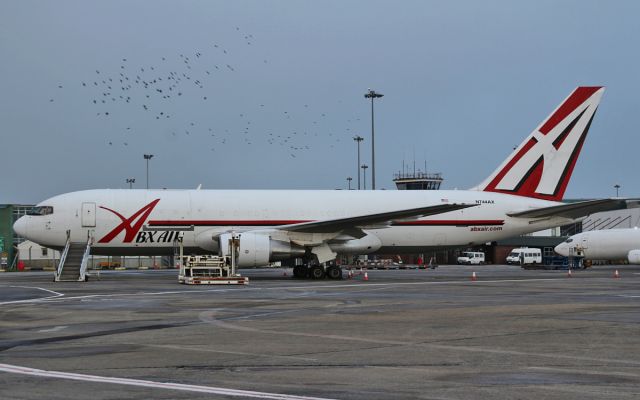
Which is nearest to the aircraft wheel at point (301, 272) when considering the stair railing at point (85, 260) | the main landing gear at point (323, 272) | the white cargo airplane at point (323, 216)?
the white cargo airplane at point (323, 216)

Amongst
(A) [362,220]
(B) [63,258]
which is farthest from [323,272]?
(B) [63,258]

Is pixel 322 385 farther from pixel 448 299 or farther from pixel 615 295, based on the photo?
pixel 615 295

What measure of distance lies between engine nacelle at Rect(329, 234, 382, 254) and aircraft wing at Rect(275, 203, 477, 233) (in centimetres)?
134

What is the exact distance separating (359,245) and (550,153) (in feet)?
38.5

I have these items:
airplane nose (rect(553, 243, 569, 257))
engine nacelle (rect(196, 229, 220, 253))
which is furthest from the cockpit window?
airplane nose (rect(553, 243, 569, 257))

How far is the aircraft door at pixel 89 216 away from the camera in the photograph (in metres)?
37.7

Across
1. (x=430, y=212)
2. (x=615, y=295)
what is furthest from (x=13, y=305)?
(x=430, y=212)

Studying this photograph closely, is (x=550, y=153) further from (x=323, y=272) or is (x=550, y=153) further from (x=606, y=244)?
(x=606, y=244)

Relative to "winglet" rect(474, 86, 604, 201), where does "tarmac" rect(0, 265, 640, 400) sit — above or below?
below

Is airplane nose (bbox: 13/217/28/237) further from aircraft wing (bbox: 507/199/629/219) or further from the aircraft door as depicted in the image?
aircraft wing (bbox: 507/199/629/219)

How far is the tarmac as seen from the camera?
27.3ft

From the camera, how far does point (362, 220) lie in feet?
120

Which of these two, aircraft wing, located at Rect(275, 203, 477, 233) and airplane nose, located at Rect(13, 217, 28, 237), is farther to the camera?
airplane nose, located at Rect(13, 217, 28, 237)

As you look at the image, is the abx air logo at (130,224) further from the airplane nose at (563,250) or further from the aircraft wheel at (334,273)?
the airplane nose at (563,250)
